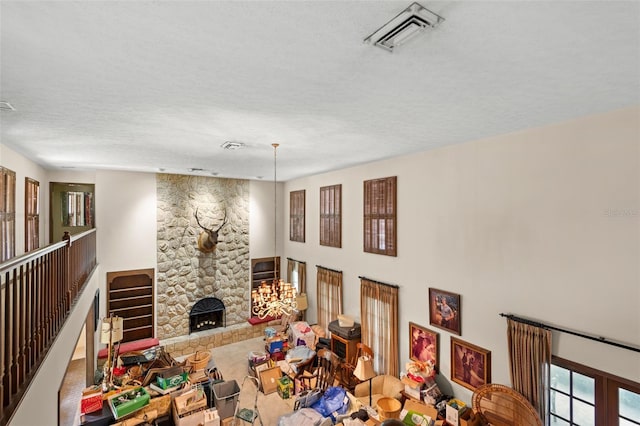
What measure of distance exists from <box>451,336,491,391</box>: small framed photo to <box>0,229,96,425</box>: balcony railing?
5008 millimetres

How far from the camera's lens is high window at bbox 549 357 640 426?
10.9ft

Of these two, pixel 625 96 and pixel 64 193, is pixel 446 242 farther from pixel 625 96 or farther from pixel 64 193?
pixel 64 193

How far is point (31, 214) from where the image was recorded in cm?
632

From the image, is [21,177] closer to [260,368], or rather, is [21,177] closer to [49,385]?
[49,385]

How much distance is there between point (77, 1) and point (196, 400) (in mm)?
4978

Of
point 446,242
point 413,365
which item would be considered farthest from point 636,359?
point 413,365

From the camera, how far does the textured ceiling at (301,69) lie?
1702mm

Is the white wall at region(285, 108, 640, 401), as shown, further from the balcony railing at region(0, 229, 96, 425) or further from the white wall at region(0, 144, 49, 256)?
the white wall at region(0, 144, 49, 256)

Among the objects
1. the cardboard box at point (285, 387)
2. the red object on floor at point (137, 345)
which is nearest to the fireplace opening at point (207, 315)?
the red object on floor at point (137, 345)

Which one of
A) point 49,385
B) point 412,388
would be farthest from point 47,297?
point 412,388

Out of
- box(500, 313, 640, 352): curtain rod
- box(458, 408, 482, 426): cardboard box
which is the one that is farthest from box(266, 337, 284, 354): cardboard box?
box(500, 313, 640, 352): curtain rod

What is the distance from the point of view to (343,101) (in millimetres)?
2982

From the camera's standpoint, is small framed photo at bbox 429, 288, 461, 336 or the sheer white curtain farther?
small framed photo at bbox 429, 288, 461, 336

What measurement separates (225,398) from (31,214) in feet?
17.4
